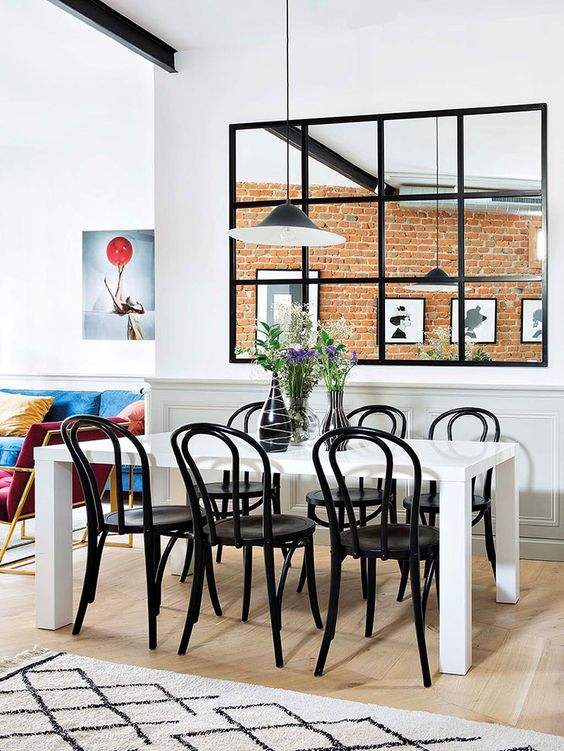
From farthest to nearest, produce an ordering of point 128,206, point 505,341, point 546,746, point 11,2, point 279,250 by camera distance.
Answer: point 128,206 → point 279,250 → point 505,341 → point 11,2 → point 546,746

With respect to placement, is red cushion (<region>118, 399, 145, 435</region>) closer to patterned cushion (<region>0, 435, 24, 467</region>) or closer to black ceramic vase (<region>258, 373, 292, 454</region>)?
patterned cushion (<region>0, 435, 24, 467</region>)

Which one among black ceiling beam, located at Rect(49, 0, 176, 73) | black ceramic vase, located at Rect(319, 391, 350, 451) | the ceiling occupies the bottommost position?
black ceramic vase, located at Rect(319, 391, 350, 451)

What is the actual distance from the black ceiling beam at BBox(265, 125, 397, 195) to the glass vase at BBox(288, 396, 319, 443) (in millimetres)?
1723

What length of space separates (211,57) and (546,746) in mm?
4148

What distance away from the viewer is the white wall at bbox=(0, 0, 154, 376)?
685cm

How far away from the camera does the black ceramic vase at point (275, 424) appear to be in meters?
3.52

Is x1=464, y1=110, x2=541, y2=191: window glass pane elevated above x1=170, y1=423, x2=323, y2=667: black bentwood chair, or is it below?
above

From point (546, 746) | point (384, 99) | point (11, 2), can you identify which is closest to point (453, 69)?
point (384, 99)

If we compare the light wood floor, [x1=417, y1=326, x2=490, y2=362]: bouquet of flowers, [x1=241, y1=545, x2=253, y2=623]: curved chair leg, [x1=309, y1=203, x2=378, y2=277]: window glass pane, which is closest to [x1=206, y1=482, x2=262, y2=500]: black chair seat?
the light wood floor

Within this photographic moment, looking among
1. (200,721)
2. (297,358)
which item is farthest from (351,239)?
(200,721)

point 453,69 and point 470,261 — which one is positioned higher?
point 453,69

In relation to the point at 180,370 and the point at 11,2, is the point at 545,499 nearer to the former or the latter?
the point at 180,370

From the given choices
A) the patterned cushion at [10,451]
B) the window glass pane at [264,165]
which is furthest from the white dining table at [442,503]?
the patterned cushion at [10,451]

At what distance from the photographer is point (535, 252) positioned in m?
4.59
